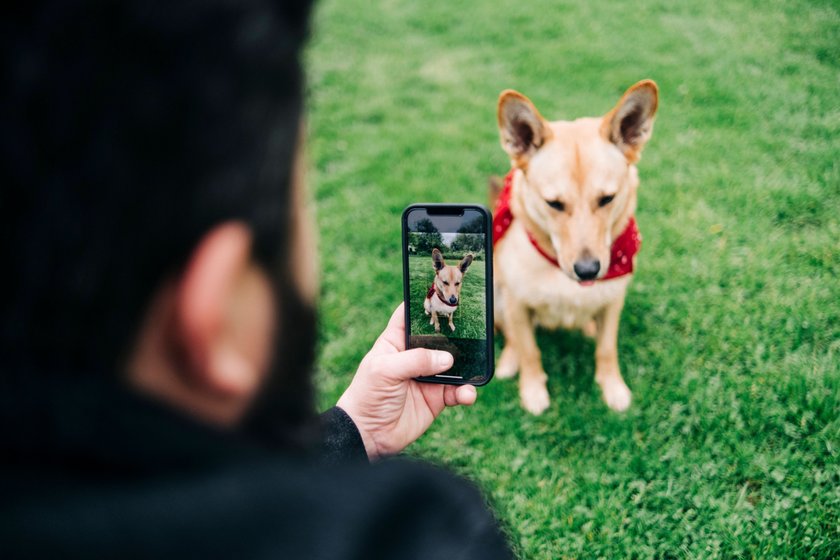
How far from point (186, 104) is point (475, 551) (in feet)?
2.31

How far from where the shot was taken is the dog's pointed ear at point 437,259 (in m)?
2.14

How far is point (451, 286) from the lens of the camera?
214 cm

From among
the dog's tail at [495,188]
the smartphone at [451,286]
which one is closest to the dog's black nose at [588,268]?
the smartphone at [451,286]

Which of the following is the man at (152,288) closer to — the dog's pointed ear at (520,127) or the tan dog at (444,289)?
the tan dog at (444,289)

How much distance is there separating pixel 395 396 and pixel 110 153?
1589 millimetres

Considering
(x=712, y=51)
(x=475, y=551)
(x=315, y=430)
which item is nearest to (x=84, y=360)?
(x=315, y=430)

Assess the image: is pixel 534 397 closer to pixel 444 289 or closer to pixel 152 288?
pixel 444 289

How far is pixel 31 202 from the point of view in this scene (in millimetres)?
560

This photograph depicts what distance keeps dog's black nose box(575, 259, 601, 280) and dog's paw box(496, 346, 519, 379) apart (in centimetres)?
89

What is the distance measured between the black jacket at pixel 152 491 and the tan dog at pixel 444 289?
1437 mm

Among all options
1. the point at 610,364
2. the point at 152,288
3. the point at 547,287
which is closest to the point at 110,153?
the point at 152,288

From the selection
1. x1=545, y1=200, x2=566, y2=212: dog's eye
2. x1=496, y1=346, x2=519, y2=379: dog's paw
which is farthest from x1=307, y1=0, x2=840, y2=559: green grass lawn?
x1=545, y1=200, x2=566, y2=212: dog's eye

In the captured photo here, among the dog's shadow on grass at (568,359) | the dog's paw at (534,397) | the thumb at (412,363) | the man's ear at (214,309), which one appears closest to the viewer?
the man's ear at (214,309)

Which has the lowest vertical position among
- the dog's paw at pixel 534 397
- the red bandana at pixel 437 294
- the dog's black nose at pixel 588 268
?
the dog's paw at pixel 534 397
